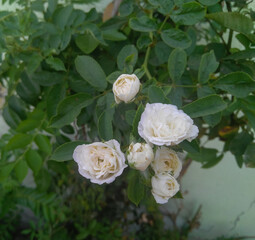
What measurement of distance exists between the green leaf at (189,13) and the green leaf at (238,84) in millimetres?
102

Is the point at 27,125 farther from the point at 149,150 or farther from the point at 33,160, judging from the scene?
the point at 149,150

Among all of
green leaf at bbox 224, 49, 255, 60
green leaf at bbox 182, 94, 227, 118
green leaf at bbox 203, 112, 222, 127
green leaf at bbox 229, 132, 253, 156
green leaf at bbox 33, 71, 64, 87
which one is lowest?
green leaf at bbox 229, 132, 253, 156

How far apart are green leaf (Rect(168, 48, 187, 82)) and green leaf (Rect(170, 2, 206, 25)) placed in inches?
2.1

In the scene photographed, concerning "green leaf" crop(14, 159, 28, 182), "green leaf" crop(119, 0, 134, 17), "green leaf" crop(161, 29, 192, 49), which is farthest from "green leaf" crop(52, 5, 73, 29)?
"green leaf" crop(14, 159, 28, 182)

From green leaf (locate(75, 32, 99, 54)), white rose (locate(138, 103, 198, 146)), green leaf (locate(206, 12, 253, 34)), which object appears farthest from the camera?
green leaf (locate(75, 32, 99, 54))

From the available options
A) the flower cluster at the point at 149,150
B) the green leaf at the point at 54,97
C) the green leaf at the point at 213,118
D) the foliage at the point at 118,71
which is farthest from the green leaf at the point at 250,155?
the green leaf at the point at 54,97

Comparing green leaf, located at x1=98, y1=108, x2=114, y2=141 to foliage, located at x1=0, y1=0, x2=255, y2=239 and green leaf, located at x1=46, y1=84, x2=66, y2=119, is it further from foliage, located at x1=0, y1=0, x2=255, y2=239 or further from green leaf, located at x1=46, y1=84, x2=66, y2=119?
green leaf, located at x1=46, y1=84, x2=66, y2=119

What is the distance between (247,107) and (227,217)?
0.58 metres

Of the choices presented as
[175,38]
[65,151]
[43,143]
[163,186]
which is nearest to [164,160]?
[163,186]

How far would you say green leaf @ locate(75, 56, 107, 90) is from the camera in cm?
48

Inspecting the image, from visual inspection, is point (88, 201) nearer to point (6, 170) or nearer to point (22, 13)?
point (6, 170)

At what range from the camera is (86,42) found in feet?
1.95

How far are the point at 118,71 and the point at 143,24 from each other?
110 mm

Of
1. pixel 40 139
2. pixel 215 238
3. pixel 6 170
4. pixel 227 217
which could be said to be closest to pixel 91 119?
pixel 40 139
